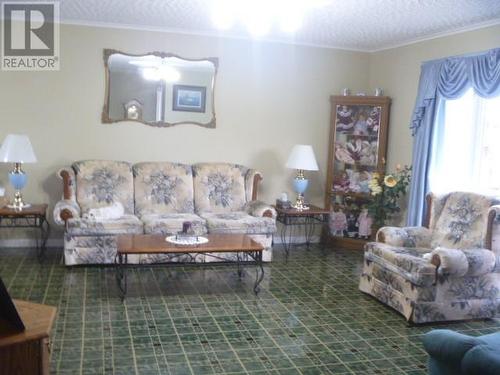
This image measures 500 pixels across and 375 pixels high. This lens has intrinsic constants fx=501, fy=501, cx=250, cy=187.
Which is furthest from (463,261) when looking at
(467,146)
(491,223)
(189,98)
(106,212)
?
(189,98)

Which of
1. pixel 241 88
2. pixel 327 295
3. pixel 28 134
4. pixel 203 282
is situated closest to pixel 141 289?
pixel 203 282

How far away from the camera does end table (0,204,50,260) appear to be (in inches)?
188

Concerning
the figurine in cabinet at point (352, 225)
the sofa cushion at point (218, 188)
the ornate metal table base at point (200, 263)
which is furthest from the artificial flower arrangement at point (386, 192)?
the ornate metal table base at point (200, 263)

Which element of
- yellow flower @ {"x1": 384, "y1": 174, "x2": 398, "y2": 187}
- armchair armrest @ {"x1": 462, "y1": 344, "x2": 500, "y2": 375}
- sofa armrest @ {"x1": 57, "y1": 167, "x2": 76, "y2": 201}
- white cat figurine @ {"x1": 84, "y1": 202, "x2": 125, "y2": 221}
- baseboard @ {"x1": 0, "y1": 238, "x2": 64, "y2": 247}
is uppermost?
yellow flower @ {"x1": 384, "y1": 174, "x2": 398, "y2": 187}

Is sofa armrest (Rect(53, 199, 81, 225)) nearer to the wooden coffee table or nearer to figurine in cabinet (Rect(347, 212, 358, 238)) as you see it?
the wooden coffee table

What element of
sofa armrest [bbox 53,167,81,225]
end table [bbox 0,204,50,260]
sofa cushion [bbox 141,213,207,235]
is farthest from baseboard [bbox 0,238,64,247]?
sofa cushion [bbox 141,213,207,235]

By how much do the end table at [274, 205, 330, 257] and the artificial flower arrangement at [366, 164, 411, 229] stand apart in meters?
0.55

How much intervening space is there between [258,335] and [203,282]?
123 cm

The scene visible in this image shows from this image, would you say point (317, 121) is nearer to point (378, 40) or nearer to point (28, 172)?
point (378, 40)

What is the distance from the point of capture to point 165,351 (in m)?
3.09

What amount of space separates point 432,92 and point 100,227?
3.57 meters

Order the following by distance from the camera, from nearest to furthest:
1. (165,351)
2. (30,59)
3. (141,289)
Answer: (165,351), (141,289), (30,59)

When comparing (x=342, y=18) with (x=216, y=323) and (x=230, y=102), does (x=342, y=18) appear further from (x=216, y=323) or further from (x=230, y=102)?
(x=216, y=323)

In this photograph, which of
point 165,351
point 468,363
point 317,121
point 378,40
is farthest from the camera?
point 317,121
